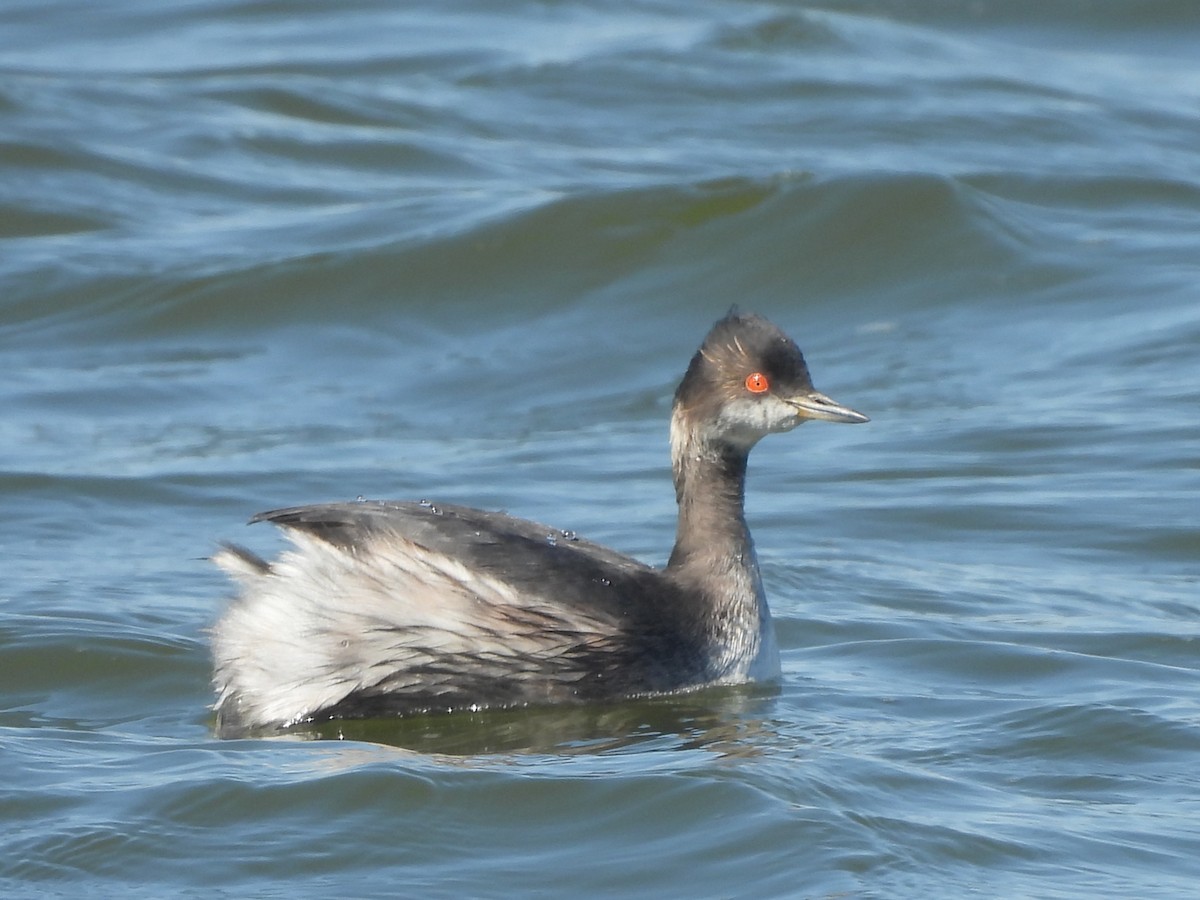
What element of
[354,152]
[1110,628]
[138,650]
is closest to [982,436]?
[1110,628]

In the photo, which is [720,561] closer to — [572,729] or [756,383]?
[756,383]

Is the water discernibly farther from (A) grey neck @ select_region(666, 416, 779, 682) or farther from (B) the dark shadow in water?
(A) grey neck @ select_region(666, 416, 779, 682)

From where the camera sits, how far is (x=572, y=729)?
6.45 m

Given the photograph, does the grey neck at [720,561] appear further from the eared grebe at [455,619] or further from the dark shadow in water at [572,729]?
the dark shadow in water at [572,729]

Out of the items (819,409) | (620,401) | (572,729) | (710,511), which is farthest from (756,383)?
(620,401)

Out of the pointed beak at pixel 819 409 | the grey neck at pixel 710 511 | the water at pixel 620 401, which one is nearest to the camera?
the water at pixel 620 401

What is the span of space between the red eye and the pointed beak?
0.29 feet

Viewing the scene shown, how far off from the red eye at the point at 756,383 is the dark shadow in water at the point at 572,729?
0.98 m

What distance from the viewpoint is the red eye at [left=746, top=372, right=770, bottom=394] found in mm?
6852

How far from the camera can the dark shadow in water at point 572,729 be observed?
20.6 ft

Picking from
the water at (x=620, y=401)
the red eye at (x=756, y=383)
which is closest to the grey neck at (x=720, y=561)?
the water at (x=620, y=401)

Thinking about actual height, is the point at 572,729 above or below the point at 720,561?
below

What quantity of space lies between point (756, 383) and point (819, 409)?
21cm

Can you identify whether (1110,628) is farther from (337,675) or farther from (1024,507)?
(337,675)
